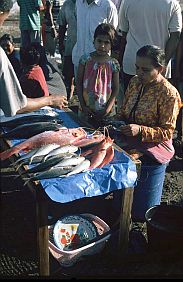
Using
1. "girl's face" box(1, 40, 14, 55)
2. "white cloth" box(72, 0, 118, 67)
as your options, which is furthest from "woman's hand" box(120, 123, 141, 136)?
"girl's face" box(1, 40, 14, 55)

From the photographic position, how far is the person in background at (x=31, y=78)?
214 inches

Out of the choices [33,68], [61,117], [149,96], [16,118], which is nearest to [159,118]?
[149,96]

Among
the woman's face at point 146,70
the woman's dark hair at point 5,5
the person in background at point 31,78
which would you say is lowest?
the person in background at point 31,78

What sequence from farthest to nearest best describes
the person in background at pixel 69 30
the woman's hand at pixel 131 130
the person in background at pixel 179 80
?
the person in background at pixel 69 30 → the person in background at pixel 179 80 → the woman's hand at pixel 131 130

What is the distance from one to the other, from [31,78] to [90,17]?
154 cm

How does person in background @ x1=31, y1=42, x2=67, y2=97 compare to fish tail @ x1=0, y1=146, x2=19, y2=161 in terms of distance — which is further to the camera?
person in background @ x1=31, y1=42, x2=67, y2=97

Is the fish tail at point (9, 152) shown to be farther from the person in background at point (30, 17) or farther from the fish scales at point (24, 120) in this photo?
the person in background at point (30, 17)

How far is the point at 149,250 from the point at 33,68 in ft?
9.13

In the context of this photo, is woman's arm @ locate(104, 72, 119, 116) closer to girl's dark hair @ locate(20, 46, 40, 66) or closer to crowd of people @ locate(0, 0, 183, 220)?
crowd of people @ locate(0, 0, 183, 220)

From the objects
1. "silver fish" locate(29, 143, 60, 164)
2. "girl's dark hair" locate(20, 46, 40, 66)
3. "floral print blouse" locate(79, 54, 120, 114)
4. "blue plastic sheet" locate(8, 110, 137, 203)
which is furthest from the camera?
"girl's dark hair" locate(20, 46, 40, 66)

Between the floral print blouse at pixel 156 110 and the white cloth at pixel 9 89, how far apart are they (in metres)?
1.35

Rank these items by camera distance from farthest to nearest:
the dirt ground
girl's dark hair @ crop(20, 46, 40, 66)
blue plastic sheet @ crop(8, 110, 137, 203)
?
girl's dark hair @ crop(20, 46, 40, 66)
the dirt ground
blue plastic sheet @ crop(8, 110, 137, 203)

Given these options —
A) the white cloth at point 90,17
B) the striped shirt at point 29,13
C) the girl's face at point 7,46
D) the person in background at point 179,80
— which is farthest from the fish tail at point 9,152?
the striped shirt at point 29,13

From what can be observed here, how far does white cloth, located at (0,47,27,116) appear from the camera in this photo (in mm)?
3449
